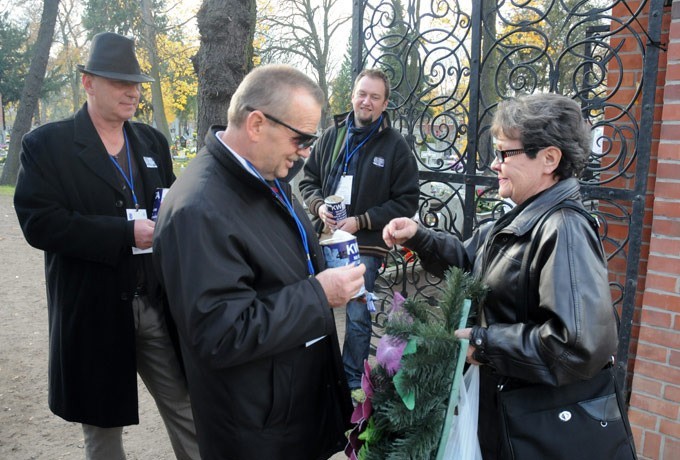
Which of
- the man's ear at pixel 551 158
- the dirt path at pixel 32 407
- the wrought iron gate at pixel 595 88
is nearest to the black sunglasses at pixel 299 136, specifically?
the man's ear at pixel 551 158

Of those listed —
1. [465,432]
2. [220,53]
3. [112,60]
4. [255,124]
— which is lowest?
[465,432]

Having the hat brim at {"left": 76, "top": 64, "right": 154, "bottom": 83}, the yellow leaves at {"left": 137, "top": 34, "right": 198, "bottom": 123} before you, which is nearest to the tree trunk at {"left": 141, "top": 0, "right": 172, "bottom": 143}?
the yellow leaves at {"left": 137, "top": 34, "right": 198, "bottom": 123}

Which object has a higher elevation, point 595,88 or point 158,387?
point 595,88

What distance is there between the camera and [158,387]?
2.68 metres

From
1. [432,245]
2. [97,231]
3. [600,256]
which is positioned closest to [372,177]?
[432,245]

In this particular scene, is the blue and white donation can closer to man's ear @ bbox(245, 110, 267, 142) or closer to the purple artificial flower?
the purple artificial flower

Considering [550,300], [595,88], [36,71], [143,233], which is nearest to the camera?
[550,300]

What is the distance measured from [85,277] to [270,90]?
4.55ft

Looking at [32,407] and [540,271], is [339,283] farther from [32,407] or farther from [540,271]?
[32,407]

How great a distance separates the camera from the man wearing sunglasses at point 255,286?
1604 millimetres

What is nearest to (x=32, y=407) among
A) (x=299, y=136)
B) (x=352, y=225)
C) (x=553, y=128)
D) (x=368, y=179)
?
(x=352, y=225)

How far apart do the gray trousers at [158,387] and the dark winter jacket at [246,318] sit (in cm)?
79

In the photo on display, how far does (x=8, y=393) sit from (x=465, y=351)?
3787mm

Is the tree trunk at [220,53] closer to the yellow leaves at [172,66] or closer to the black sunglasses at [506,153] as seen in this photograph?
the black sunglasses at [506,153]
